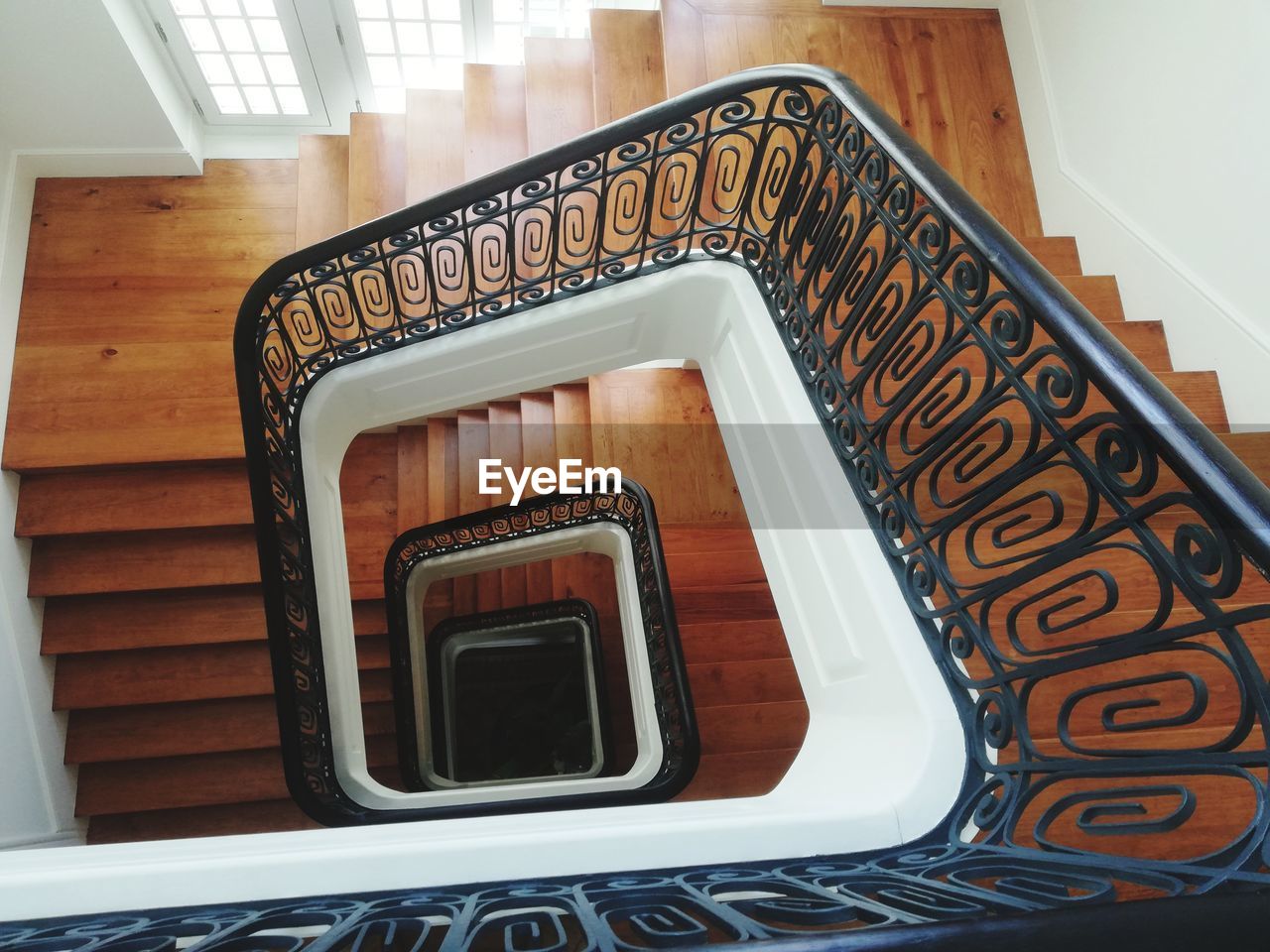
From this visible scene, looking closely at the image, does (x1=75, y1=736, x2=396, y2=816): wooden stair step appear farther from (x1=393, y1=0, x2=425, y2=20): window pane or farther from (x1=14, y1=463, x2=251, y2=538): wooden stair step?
(x1=393, y1=0, x2=425, y2=20): window pane

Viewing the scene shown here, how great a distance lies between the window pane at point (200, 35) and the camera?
466 cm

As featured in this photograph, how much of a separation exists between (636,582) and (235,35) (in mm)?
4293

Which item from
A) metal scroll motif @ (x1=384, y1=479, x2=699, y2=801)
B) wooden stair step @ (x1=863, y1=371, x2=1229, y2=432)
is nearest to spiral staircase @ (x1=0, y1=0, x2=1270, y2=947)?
metal scroll motif @ (x1=384, y1=479, x2=699, y2=801)

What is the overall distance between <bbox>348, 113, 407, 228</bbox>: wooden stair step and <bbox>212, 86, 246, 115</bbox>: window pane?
102cm

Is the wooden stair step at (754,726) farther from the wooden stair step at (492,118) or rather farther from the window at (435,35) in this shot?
the window at (435,35)

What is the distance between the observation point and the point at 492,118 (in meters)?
4.38


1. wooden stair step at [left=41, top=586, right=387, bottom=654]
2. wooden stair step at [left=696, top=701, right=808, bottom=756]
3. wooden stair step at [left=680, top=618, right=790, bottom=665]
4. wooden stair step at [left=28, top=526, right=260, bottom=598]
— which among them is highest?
wooden stair step at [left=28, top=526, right=260, bottom=598]

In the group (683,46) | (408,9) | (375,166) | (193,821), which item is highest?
(408,9)

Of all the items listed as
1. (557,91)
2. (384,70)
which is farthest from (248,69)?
(557,91)

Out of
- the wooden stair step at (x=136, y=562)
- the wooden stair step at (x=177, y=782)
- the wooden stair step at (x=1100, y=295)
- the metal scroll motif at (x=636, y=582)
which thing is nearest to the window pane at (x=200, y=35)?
the wooden stair step at (x=136, y=562)

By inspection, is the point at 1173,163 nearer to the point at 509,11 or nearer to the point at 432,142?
the point at 432,142

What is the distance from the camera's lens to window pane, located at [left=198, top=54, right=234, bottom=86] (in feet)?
15.8

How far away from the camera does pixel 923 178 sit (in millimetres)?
1682

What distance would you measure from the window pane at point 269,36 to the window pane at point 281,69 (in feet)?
0.15
